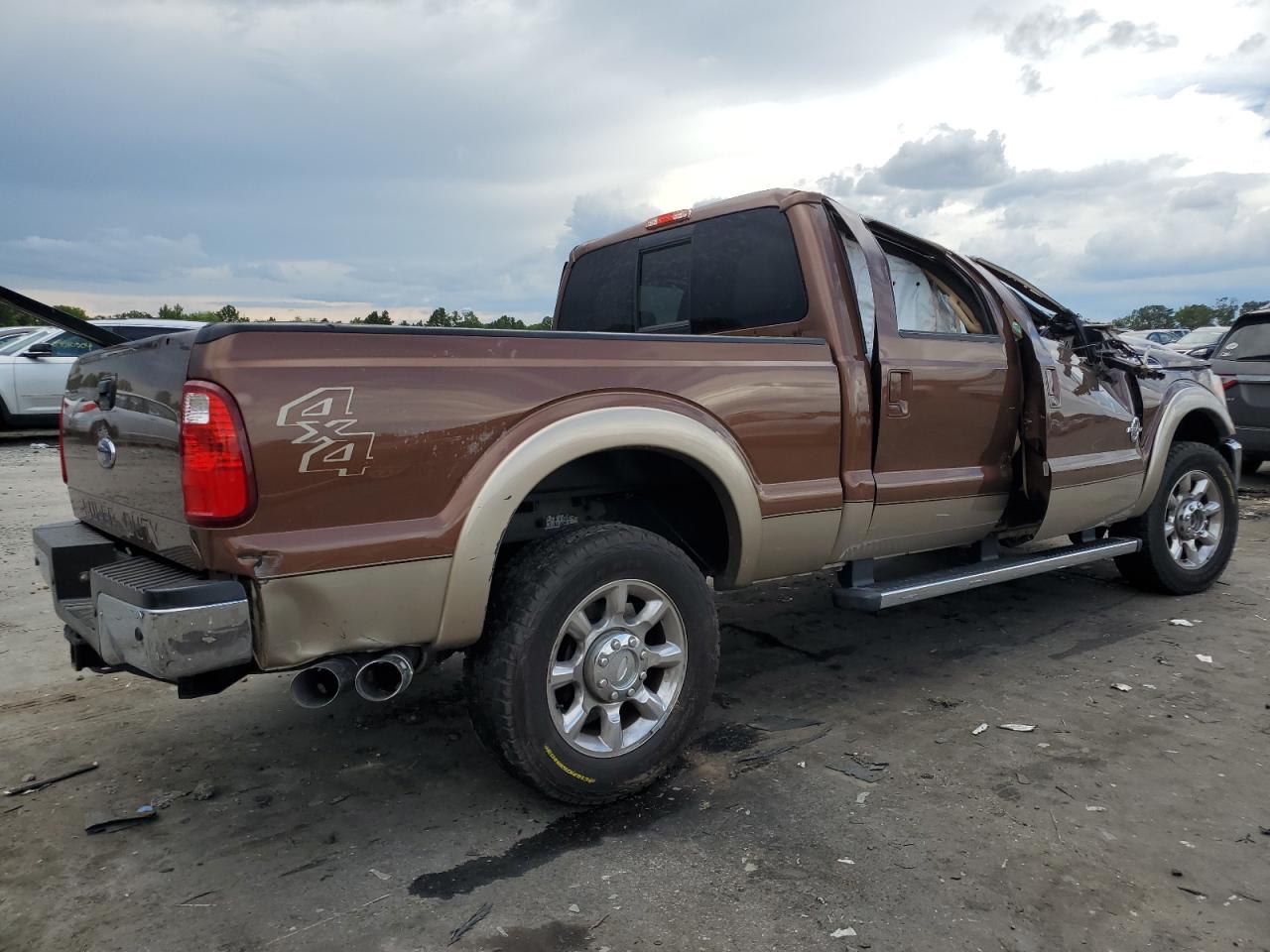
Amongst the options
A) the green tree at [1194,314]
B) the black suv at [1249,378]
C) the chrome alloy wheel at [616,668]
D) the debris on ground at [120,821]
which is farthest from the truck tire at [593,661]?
the green tree at [1194,314]

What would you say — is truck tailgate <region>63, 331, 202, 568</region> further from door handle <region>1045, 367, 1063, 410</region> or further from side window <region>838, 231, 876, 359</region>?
door handle <region>1045, 367, 1063, 410</region>

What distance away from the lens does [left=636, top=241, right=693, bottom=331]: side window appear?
418 centimetres

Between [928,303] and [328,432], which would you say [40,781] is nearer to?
[328,432]

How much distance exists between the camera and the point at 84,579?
116 inches

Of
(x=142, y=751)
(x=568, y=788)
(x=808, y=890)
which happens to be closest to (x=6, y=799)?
(x=142, y=751)

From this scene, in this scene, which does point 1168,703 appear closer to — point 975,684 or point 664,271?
point 975,684

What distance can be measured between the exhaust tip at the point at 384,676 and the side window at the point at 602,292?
2335 mm

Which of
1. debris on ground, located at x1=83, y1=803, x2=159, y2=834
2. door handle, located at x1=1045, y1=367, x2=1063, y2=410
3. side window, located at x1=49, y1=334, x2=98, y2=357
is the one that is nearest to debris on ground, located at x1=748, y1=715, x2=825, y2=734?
door handle, located at x1=1045, y1=367, x2=1063, y2=410

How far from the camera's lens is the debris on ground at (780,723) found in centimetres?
358

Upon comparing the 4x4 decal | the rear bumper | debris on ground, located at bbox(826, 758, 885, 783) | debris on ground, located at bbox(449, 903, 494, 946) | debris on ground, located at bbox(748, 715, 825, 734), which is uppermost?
the 4x4 decal

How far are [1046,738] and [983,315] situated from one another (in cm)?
193

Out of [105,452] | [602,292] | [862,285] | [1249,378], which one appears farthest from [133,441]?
[1249,378]

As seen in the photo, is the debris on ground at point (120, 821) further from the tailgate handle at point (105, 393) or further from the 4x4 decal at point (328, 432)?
the 4x4 decal at point (328, 432)

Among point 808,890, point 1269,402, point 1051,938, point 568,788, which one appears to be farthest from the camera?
point 1269,402
